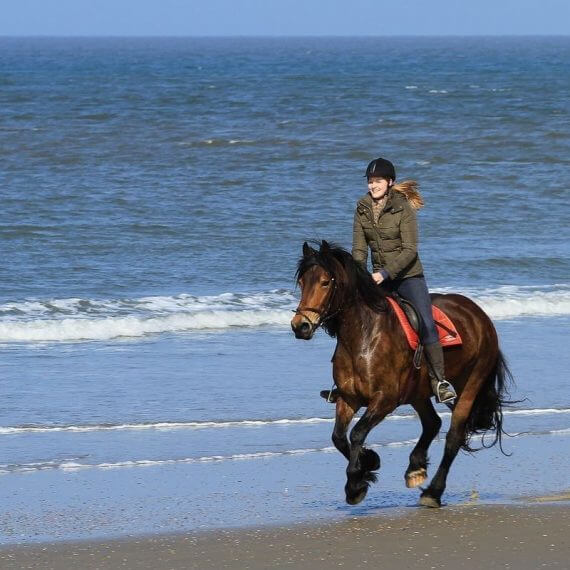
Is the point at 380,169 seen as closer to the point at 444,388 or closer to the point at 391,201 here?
the point at 391,201

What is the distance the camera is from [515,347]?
39.0ft

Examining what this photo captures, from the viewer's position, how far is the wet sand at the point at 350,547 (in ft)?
18.9

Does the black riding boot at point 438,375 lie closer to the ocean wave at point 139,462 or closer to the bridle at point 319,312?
the bridle at point 319,312

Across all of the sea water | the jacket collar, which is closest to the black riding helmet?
the jacket collar

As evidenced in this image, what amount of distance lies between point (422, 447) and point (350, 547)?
141cm

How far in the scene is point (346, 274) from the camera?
6656 mm

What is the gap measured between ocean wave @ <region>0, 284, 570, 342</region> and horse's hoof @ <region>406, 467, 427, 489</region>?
5764mm

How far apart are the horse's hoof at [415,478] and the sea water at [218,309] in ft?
0.45

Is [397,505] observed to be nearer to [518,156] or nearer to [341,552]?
[341,552]

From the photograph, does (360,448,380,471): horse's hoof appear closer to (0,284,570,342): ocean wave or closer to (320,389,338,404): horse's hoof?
(320,389,338,404): horse's hoof

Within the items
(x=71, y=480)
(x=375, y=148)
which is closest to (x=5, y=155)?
(x=375, y=148)

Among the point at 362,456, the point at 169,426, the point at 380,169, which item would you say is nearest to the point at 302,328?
the point at 362,456

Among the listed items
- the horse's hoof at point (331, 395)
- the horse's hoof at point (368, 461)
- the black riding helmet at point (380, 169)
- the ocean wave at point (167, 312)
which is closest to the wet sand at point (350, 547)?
the horse's hoof at point (368, 461)

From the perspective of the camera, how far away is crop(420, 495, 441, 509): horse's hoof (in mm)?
6914
